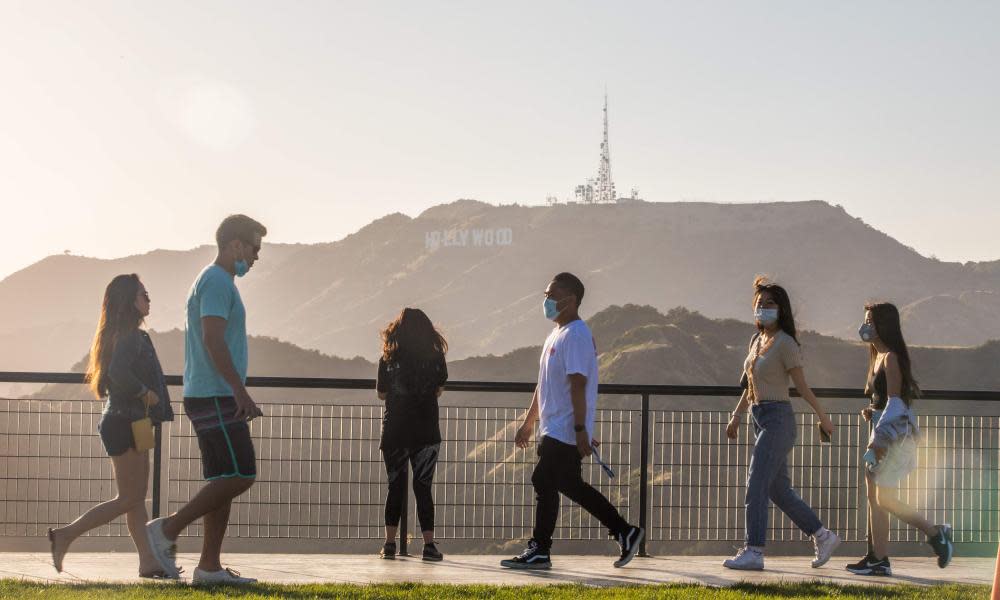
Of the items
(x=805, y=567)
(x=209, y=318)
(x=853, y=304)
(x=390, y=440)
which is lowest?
(x=805, y=567)

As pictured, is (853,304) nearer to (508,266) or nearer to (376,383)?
(508,266)

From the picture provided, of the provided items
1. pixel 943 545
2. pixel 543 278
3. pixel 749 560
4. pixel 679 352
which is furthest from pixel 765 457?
pixel 543 278

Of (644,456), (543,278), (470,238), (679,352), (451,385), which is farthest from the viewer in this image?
(470,238)

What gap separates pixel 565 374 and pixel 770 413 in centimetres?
147

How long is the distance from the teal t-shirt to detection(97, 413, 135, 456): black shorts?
1.87ft

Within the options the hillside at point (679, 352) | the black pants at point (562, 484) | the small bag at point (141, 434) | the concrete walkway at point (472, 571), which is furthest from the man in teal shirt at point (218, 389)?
the hillside at point (679, 352)

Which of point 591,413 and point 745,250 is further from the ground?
point 745,250

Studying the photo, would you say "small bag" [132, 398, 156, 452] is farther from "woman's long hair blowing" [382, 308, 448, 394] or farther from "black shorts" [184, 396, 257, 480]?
"woman's long hair blowing" [382, 308, 448, 394]

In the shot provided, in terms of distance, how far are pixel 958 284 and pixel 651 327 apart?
326 ft

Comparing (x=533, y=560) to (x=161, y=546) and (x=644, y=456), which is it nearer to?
(x=644, y=456)

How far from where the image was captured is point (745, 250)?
536 ft

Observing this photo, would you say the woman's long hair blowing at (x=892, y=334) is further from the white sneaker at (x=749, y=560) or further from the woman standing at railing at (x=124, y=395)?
the woman standing at railing at (x=124, y=395)

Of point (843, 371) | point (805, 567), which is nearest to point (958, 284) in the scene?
point (843, 371)

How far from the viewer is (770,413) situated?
8586 millimetres
